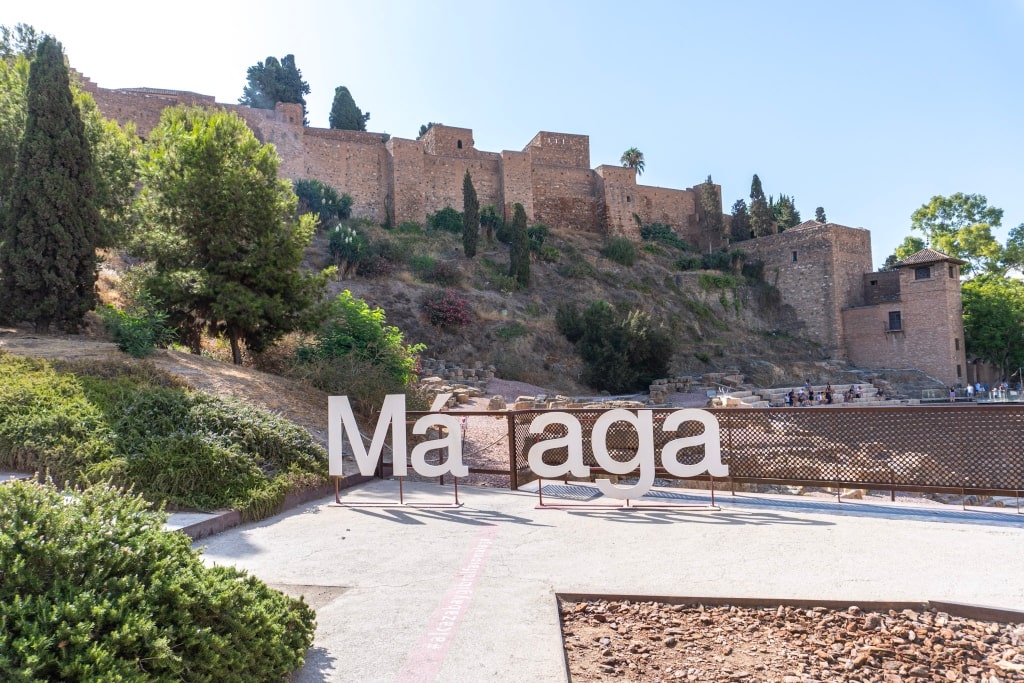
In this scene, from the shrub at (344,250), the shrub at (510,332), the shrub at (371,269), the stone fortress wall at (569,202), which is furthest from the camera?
the stone fortress wall at (569,202)

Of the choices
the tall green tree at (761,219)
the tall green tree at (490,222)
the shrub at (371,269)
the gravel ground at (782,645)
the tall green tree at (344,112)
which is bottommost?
the gravel ground at (782,645)

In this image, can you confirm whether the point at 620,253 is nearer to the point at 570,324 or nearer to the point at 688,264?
the point at 688,264

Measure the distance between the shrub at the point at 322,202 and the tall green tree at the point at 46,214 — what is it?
74.6 ft

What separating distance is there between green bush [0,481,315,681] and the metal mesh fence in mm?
4563

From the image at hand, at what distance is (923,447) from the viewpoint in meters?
7.02

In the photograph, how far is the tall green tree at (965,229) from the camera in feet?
131

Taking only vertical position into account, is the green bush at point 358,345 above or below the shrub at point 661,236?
below

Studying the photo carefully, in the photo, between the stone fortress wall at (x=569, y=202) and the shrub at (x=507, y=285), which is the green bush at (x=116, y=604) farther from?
the stone fortress wall at (x=569, y=202)

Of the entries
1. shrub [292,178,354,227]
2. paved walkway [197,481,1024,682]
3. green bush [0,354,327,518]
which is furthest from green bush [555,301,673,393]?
paved walkway [197,481,1024,682]

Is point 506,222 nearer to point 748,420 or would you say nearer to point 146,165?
point 146,165

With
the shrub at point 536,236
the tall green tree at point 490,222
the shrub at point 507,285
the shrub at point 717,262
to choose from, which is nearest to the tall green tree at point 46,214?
the shrub at point 507,285

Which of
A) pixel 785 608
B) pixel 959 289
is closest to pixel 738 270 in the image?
pixel 959 289

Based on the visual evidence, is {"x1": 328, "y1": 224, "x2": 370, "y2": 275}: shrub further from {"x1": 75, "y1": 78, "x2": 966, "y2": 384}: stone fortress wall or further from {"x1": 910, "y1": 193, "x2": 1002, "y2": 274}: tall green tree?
{"x1": 910, "y1": 193, "x2": 1002, "y2": 274}: tall green tree

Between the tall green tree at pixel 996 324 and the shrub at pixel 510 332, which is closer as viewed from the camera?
the shrub at pixel 510 332
